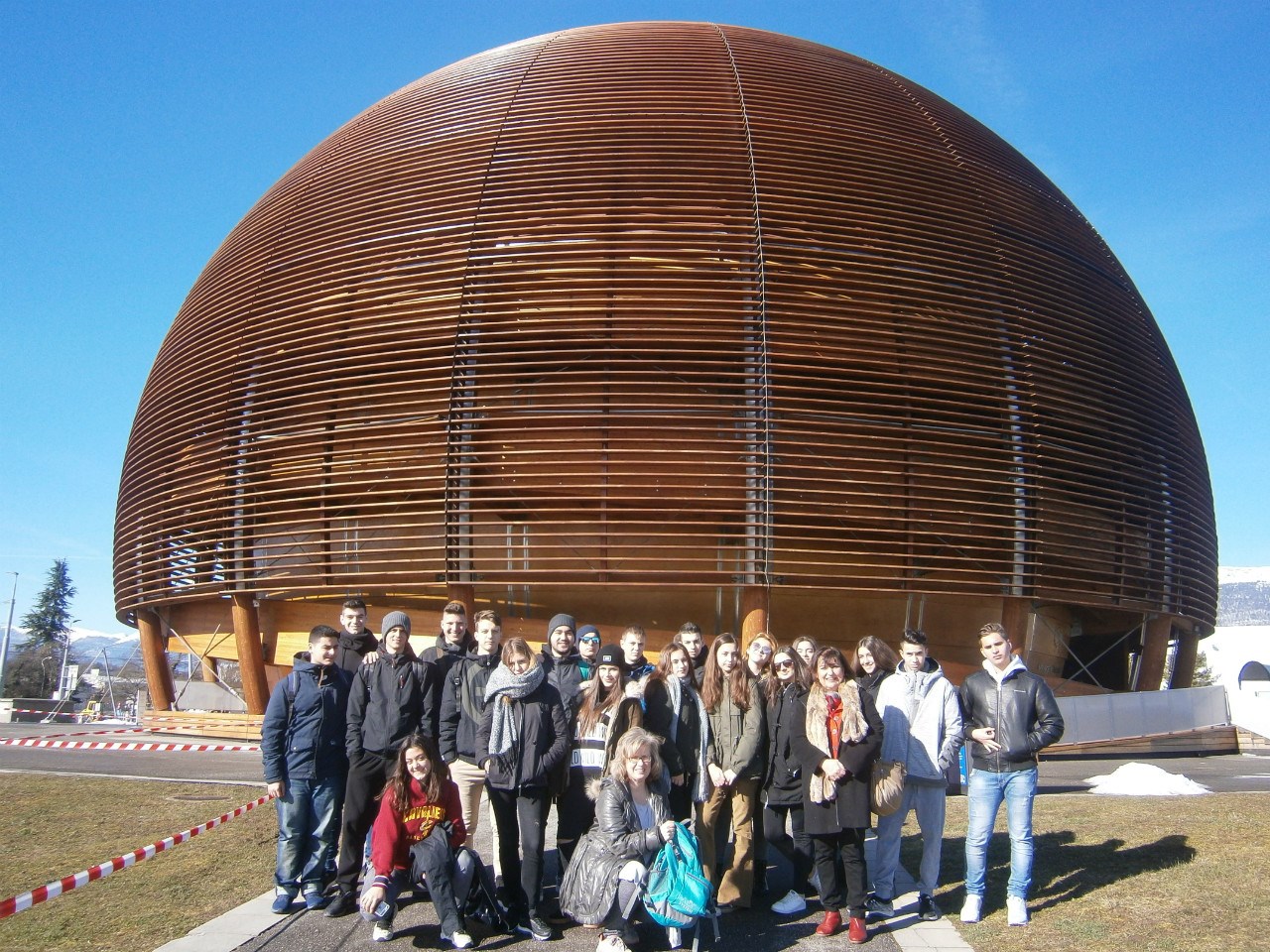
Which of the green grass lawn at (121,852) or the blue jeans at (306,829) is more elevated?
the blue jeans at (306,829)

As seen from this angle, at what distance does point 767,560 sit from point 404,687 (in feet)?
22.2

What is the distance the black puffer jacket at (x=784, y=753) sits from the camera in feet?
17.0

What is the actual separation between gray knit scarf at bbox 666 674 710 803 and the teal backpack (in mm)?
633

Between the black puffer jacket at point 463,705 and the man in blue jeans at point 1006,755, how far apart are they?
2.58 meters

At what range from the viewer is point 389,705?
5359 mm

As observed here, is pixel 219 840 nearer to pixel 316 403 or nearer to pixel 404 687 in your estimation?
pixel 404 687

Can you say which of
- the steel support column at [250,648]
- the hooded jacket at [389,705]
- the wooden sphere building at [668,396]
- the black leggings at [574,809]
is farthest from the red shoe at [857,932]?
the steel support column at [250,648]

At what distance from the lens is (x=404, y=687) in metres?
5.39

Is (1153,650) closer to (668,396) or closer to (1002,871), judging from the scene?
(668,396)

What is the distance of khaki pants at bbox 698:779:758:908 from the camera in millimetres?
5168

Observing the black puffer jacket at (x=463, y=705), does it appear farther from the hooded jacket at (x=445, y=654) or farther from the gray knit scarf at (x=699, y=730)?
the gray knit scarf at (x=699, y=730)

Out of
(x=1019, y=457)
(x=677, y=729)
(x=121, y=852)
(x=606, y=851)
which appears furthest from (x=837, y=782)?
(x=1019, y=457)

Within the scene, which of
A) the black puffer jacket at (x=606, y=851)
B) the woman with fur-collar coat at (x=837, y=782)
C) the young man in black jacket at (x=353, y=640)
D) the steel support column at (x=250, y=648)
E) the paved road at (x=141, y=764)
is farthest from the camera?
the steel support column at (x=250, y=648)

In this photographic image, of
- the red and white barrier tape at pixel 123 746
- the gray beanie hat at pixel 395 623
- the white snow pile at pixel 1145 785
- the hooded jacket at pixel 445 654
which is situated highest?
the gray beanie hat at pixel 395 623
